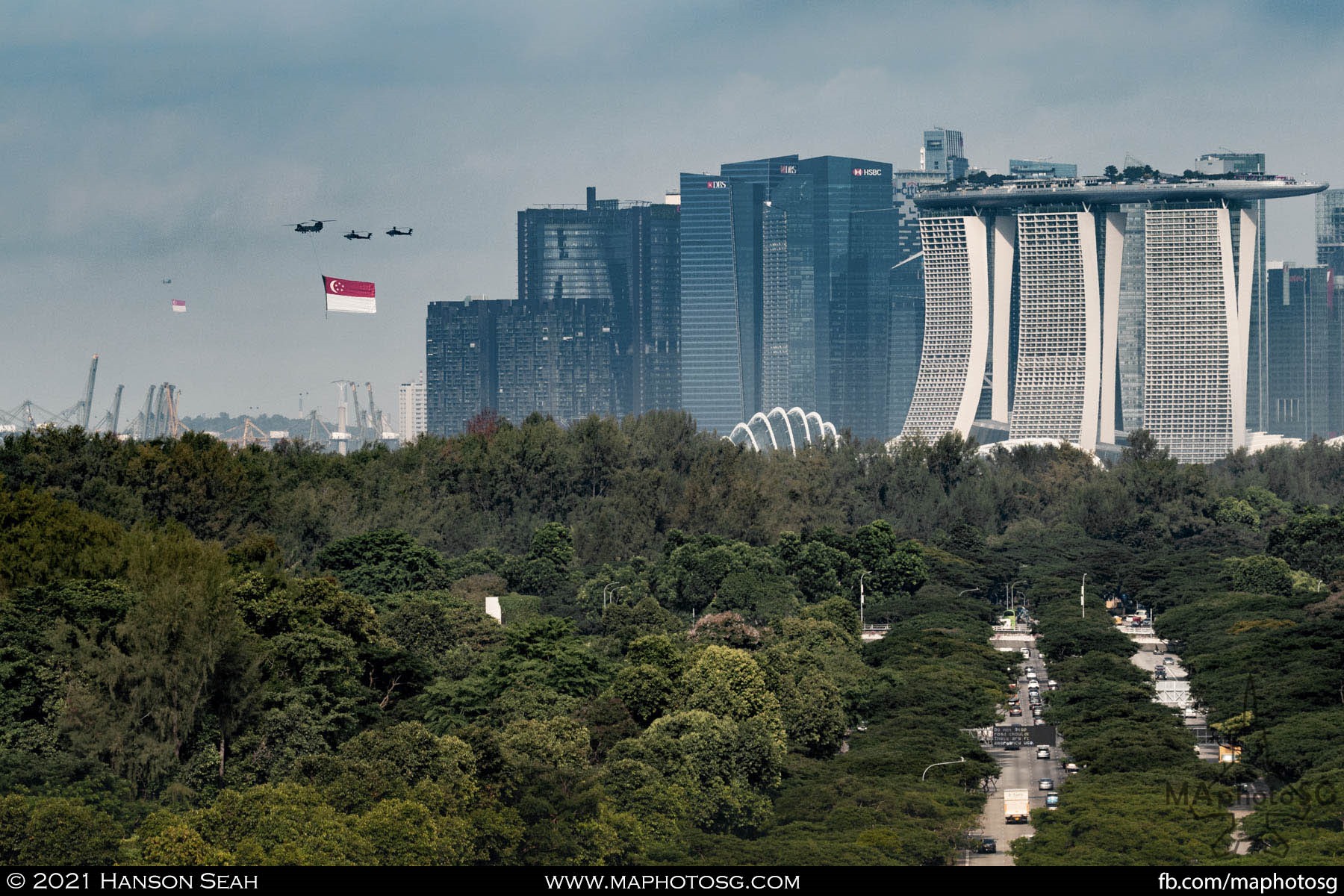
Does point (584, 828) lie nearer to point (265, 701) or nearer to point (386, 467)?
point (265, 701)

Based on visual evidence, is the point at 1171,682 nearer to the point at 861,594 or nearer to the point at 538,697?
the point at 861,594

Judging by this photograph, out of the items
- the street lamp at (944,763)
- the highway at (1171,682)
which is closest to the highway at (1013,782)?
the street lamp at (944,763)

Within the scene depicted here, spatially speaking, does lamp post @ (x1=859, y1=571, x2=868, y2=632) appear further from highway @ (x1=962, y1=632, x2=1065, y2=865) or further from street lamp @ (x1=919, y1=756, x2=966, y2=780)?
street lamp @ (x1=919, y1=756, x2=966, y2=780)

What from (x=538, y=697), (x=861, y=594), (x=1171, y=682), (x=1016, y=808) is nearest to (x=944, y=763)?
(x=1016, y=808)

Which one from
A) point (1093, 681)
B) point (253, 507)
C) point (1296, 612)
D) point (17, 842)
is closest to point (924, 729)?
point (1093, 681)

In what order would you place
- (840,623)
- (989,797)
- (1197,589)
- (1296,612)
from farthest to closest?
(1197,589), (1296,612), (840,623), (989,797)

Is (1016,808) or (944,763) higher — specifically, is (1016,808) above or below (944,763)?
below
